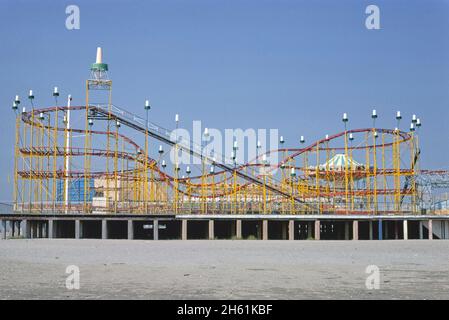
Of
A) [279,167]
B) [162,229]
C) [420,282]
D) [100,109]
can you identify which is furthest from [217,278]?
[279,167]

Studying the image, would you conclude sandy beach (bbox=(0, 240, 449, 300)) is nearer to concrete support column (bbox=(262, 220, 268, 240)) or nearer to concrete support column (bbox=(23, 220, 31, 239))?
concrete support column (bbox=(262, 220, 268, 240))

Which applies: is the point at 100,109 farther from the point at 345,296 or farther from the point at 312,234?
the point at 345,296

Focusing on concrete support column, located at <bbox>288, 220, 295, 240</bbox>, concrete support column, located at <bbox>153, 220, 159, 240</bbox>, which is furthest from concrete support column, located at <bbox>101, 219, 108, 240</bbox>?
concrete support column, located at <bbox>288, 220, 295, 240</bbox>

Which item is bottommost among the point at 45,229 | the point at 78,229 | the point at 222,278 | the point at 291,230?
the point at 45,229

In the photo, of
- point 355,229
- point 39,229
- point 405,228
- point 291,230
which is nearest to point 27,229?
point 39,229

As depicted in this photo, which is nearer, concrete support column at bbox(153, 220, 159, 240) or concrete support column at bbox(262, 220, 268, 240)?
concrete support column at bbox(153, 220, 159, 240)

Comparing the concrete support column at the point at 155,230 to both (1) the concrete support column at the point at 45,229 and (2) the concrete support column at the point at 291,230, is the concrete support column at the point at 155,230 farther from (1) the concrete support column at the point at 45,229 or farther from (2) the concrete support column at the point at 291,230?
(1) the concrete support column at the point at 45,229
